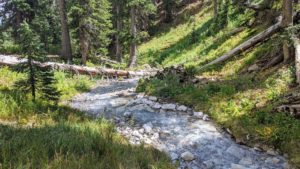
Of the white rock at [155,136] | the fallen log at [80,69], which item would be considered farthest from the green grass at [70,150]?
the fallen log at [80,69]

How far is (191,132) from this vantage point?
30.9ft

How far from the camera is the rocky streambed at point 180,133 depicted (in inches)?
300

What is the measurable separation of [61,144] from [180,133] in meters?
3.64

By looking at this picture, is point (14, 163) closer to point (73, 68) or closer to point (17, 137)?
point (17, 137)

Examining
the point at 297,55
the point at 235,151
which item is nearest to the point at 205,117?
the point at 235,151

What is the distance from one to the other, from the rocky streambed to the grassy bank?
0.77 m

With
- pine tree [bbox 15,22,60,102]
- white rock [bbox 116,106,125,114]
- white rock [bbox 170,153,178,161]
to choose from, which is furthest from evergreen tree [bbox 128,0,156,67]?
white rock [bbox 170,153,178,161]

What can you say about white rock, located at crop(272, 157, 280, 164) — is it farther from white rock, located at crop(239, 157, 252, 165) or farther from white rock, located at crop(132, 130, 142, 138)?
white rock, located at crop(132, 130, 142, 138)

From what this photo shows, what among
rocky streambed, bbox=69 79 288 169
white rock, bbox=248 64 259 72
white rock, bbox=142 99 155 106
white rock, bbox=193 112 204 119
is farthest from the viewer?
white rock, bbox=248 64 259 72

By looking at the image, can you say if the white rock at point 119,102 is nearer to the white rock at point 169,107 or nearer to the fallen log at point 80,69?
the white rock at point 169,107

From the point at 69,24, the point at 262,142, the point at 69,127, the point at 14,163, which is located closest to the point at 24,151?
the point at 14,163

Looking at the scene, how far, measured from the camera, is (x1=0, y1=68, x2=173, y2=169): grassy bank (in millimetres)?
5965

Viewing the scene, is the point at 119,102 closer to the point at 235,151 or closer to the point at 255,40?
the point at 235,151

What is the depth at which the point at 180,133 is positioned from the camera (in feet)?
30.7
